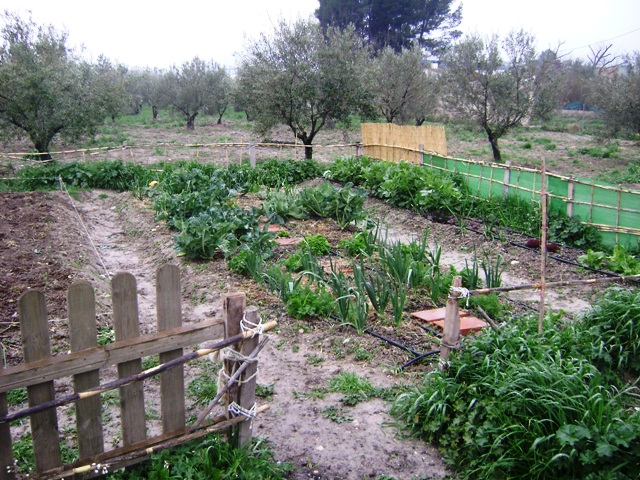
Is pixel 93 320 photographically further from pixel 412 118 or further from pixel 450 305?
pixel 412 118

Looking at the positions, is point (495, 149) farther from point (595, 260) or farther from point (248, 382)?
point (248, 382)

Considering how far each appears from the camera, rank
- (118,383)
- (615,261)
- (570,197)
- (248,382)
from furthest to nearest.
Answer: (570,197), (615,261), (248,382), (118,383)

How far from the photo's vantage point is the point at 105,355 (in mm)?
2461

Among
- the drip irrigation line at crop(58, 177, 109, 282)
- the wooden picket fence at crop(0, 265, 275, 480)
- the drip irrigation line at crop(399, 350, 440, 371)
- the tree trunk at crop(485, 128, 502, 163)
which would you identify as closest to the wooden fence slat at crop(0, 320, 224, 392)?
the wooden picket fence at crop(0, 265, 275, 480)

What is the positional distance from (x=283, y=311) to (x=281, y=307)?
94 mm

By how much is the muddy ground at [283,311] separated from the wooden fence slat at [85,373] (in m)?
0.69

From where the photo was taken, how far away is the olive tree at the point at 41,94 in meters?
15.2

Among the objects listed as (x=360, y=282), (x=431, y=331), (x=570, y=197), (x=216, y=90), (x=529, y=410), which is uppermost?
(x=216, y=90)

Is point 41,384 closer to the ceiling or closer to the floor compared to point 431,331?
closer to the ceiling

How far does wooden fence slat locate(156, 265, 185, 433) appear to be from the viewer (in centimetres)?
262

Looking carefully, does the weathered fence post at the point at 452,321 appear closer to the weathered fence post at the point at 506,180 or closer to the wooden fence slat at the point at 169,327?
the wooden fence slat at the point at 169,327

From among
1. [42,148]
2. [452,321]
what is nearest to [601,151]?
[42,148]

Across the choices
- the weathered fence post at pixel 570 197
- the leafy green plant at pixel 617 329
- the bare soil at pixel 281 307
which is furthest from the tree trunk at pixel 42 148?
the leafy green plant at pixel 617 329

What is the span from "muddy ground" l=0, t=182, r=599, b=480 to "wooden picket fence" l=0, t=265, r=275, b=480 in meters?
0.62
